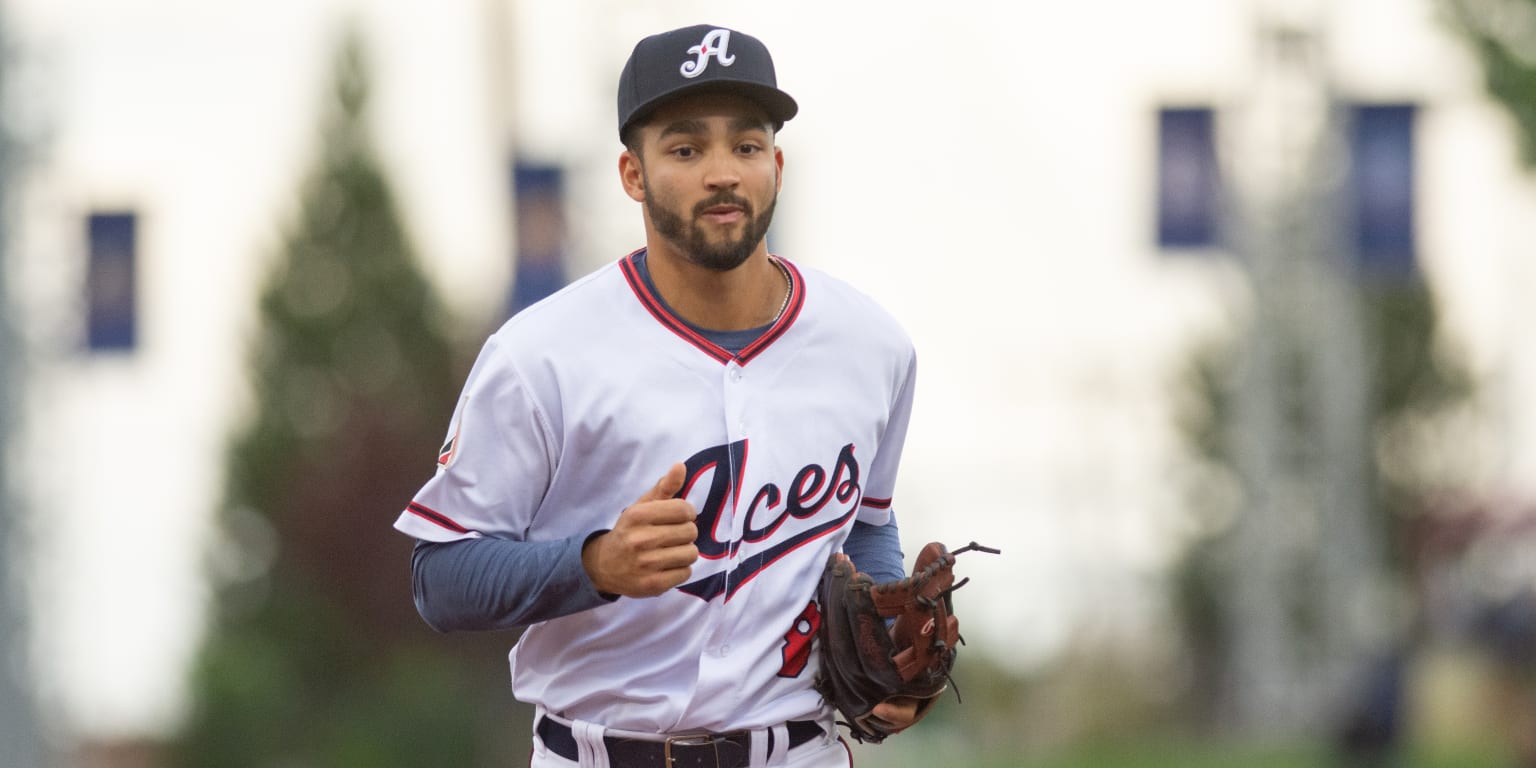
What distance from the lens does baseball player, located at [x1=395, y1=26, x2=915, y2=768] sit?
14.0 ft

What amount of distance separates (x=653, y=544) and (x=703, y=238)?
601 millimetres

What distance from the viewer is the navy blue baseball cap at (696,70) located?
424 cm

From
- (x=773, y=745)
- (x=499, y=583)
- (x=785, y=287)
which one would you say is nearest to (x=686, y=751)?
(x=773, y=745)

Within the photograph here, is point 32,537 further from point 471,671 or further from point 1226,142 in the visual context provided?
point 471,671

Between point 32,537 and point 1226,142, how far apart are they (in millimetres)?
15687

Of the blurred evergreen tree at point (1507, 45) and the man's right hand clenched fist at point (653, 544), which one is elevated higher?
the blurred evergreen tree at point (1507, 45)

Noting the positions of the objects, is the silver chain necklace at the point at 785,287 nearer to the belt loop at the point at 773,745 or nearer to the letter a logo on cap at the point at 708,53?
the letter a logo on cap at the point at 708,53

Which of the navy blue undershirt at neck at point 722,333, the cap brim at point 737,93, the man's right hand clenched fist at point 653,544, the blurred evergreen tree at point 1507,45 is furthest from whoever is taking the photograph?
the blurred evergreen tree at point 1507,45

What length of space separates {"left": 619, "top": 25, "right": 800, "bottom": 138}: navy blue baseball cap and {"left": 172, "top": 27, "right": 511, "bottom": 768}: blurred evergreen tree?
21873mm

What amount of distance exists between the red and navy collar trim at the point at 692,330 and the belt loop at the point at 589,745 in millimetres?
687

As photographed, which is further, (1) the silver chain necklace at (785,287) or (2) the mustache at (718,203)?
(1) the silver chain necklace at (785,287)

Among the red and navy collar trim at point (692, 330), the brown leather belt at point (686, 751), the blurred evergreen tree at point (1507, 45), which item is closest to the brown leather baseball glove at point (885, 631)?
the brown leather belt at point (686, 751)

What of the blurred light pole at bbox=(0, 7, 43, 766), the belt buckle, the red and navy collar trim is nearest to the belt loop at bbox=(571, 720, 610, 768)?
the belt buckle

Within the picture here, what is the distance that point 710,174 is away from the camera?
4.26m
